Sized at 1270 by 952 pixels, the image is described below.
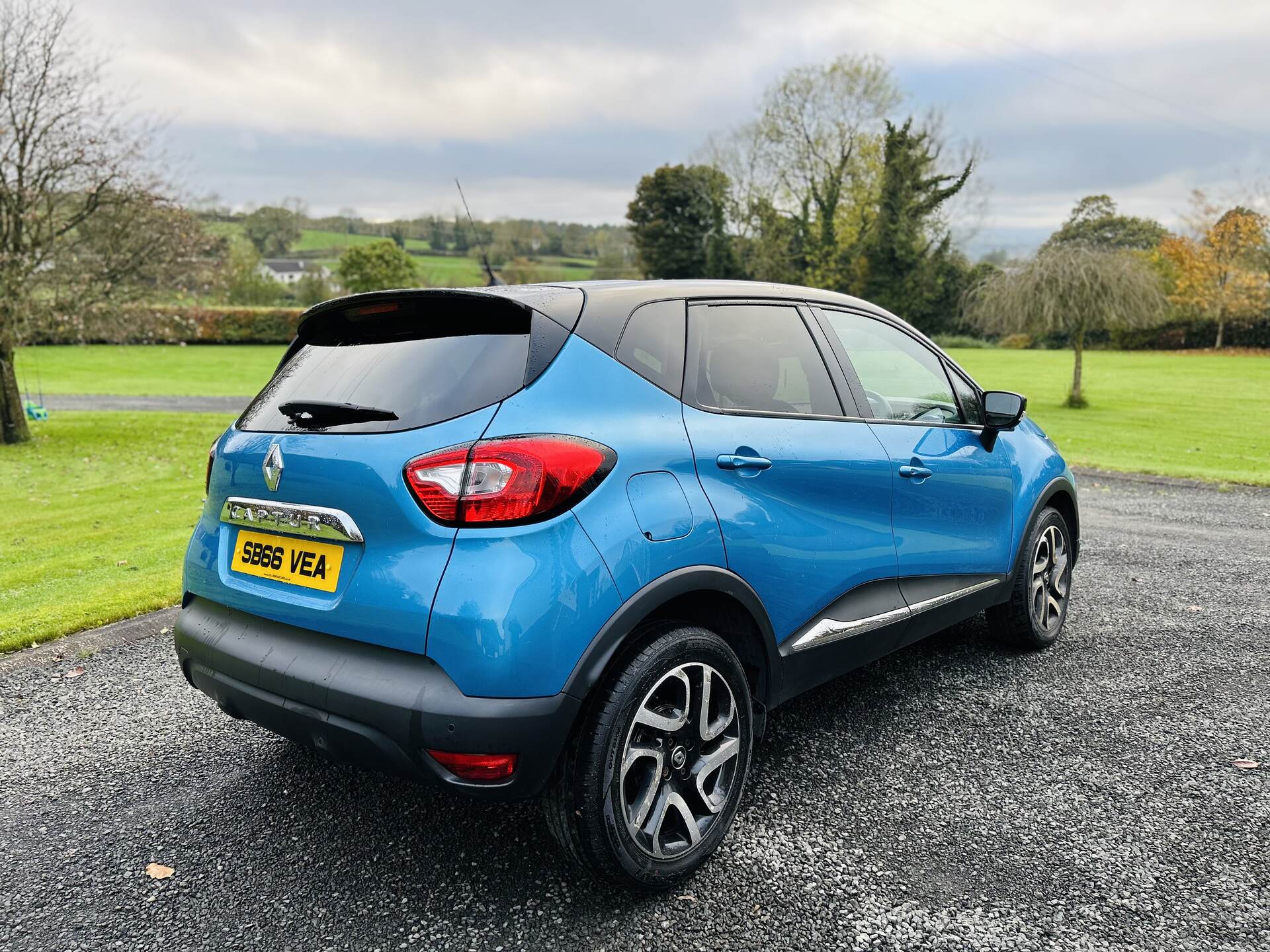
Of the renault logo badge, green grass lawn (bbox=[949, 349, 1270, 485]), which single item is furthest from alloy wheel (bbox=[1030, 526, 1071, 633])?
green grass lawn (bbox=[949, 349, 1270, 485])

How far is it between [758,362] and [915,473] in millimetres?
902

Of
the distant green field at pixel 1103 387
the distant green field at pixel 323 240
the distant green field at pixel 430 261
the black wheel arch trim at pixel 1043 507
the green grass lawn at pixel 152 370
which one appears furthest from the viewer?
the distant green field at pixel 323 240

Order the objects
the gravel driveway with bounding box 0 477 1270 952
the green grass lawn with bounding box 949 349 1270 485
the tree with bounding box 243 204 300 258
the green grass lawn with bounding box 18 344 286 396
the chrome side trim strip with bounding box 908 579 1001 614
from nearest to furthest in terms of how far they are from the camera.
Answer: the gravel driveway with bounding box 0 477 1270 952 < the chrome side trim strip with bounding box 908 579 1001 614 < the green grass lawn with bounding box 949 349 1270 485 < the green grass lawn with bounding box 18 344 286 396 < the tree with bounding box 243 204 300 258

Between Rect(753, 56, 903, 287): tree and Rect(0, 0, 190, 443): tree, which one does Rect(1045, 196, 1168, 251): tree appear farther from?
Rect(0, 0, 190, 443): tree

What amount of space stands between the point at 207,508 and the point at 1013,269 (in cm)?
2598

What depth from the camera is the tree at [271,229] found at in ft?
197

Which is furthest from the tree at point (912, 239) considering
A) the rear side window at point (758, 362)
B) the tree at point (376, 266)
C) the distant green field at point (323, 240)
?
the rear side window at point (758, 362)

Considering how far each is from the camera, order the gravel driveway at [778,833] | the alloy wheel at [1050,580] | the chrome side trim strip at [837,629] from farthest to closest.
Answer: the alloy wheel at [1050,580], the chrome side trim strip at [837,629], the gravel driveway at [778,833]

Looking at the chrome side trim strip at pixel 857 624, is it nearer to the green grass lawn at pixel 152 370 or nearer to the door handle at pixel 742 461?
the door handle at pixel 742 461

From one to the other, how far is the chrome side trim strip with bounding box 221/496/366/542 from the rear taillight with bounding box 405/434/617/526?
0.25 meters

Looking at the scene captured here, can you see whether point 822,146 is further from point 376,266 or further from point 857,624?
point 857,624

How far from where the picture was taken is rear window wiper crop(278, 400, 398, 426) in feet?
8.33

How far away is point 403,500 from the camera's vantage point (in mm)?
2330

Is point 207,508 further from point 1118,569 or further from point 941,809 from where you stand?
point 1118,569
